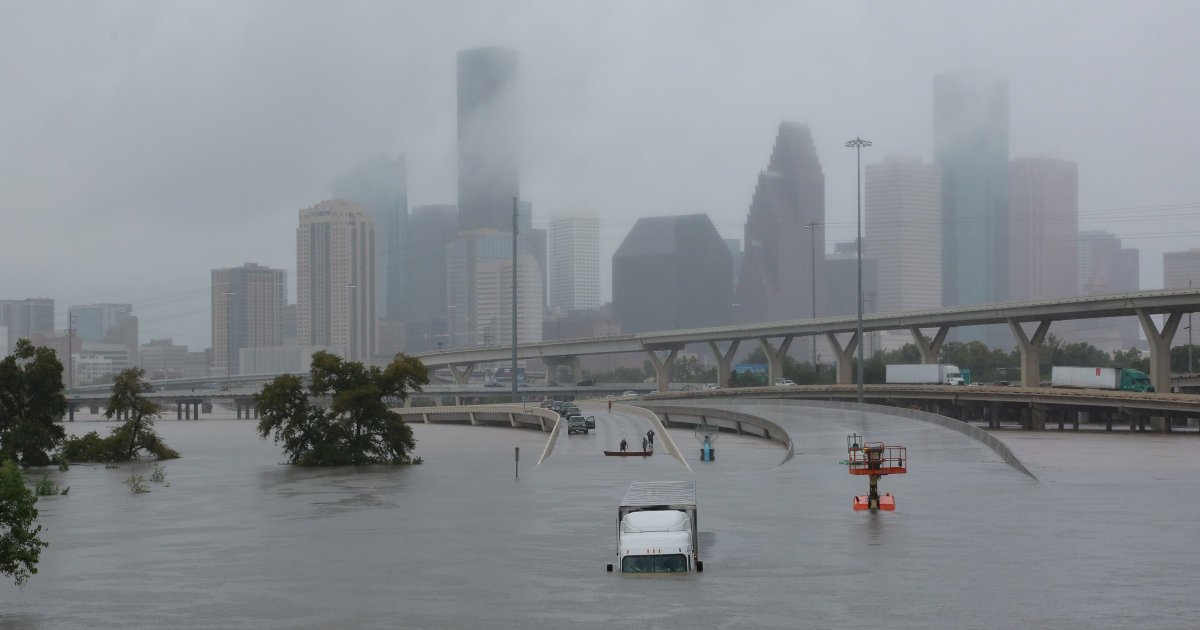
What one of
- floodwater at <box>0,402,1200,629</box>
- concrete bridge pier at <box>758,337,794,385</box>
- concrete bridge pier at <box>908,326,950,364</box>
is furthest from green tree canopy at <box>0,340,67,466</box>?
concrete bridge pier at <box>758,337,794,385</box>

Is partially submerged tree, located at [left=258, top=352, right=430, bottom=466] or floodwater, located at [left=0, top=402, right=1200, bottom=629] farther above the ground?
partially submerged tree, located at [left=258, top=352, right=430, bottom=466]

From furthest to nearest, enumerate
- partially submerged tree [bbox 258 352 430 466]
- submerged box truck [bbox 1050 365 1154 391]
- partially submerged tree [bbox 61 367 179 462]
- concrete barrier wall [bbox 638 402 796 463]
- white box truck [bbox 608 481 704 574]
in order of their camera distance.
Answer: submerged box truck [bbox 1050 365 1154 391] < concrete barrier wall [bbox 638 402 796 463] < partially submerged tree [bbox 61 367 179 462] < partially submerged tree [bbox 258 352 430 466] < white box truck [bbox 608 481 704 574]

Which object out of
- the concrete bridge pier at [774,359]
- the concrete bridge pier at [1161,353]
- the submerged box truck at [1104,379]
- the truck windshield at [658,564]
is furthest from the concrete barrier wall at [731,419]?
the truck windshield at [658,564]

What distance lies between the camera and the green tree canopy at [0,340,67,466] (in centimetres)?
8600

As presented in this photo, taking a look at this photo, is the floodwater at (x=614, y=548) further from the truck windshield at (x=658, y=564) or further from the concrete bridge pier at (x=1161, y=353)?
the concrete bridge pier at (x=1161, y=353)

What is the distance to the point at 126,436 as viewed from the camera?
3762 inches

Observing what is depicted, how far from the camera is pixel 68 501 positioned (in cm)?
6309

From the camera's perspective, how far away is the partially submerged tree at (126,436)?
299ft

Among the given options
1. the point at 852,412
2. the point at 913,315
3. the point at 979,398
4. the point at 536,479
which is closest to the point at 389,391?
the point at 536,479

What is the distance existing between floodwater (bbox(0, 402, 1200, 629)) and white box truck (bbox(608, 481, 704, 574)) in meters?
0.64

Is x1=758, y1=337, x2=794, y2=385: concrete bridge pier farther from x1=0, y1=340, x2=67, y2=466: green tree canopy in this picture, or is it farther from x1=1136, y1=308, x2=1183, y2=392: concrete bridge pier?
x1=0, y1=340, x2=67, y2=466: green tree canopy

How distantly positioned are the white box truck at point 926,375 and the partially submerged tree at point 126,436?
77.3 meters

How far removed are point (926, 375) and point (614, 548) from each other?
106 metres

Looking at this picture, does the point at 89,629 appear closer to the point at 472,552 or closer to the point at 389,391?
the point at 472,552
